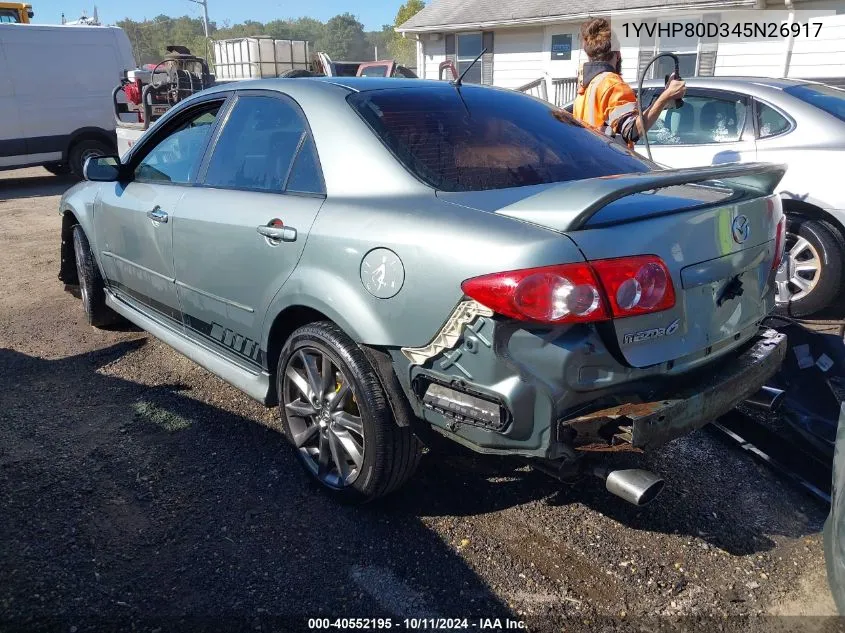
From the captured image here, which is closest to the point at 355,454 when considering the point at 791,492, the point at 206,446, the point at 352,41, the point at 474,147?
the point at 206,446

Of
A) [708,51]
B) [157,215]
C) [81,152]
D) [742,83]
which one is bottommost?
[81,152]

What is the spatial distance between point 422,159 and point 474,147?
0.24 meters

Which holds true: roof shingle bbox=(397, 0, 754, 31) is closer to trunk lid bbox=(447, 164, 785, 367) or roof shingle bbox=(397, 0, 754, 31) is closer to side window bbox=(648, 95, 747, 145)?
side window bbox=(648, 95, 747, 145)

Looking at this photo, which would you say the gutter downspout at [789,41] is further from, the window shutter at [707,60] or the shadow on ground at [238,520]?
the shadow on ground at [238,520]

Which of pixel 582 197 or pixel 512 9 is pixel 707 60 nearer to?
pixel 512 9

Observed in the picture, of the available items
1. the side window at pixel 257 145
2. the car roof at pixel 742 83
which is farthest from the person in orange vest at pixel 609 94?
the side window at pixel 257 145

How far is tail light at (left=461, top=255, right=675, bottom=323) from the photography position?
2080 millimetres

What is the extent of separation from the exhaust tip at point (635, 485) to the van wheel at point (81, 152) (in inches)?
477

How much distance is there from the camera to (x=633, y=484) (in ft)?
7.22

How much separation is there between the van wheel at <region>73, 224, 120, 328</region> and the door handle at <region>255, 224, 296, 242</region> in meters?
2.27

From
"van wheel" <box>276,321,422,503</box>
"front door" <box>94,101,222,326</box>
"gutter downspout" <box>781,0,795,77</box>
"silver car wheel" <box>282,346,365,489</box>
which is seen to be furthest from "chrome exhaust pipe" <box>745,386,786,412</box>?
"gutter downspout" <box>781,0,795,77</box>

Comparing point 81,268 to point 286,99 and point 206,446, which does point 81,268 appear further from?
point 286,99

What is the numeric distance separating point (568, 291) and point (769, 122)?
13.2 ft

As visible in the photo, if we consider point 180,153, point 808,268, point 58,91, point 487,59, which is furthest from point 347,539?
point 487,59
